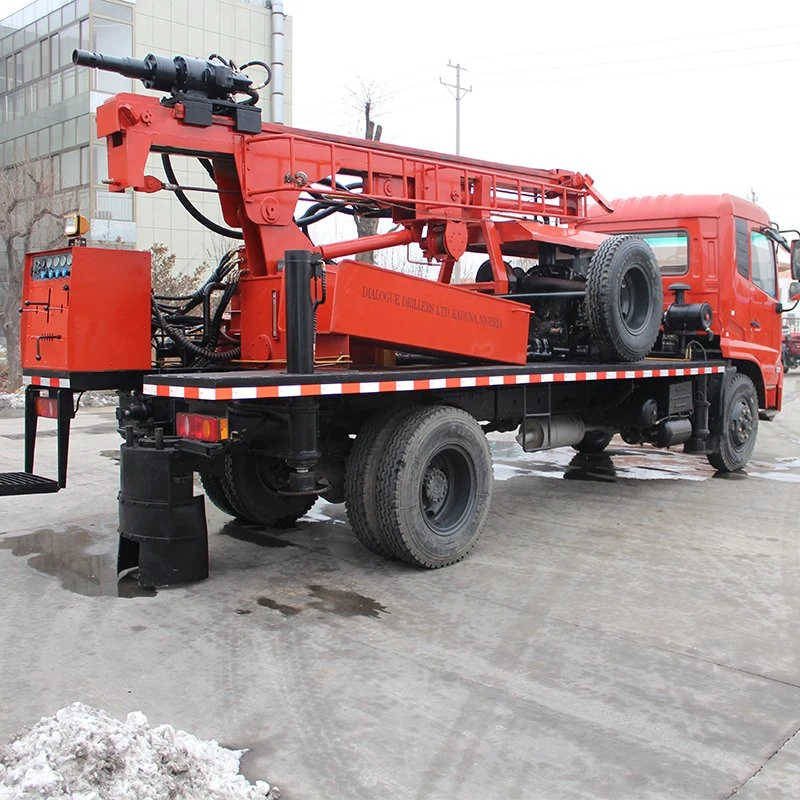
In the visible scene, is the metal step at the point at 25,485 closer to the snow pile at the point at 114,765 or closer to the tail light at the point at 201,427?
the tail light at the point at 201,427

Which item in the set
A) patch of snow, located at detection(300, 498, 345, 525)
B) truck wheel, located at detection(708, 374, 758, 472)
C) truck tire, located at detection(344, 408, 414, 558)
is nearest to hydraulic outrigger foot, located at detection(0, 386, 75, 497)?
truck tire, located at detection(344, 408, 414, 558)

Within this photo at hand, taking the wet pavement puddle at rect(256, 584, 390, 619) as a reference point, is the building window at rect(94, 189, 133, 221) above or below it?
above

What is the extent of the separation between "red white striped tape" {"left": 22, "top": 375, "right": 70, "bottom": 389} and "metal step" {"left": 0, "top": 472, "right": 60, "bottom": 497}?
24.1 inches

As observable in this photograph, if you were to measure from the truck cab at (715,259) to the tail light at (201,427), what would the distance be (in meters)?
5.83

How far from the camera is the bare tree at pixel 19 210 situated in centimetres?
1741

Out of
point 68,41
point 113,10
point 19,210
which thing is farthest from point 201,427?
point 68,41

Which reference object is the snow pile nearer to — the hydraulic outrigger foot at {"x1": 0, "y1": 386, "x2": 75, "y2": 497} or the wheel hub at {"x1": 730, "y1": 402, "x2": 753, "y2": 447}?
the hydraulic outrigger foot at {"x1": 0, "y1": 386, "x2": 75, "y2": 497}

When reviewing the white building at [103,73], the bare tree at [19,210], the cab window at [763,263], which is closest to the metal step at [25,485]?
the cab window at [763,263]

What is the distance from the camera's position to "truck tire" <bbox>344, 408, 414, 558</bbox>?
5.78 m

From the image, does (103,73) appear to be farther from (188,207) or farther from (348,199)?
(348,199)

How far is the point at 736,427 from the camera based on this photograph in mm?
9695

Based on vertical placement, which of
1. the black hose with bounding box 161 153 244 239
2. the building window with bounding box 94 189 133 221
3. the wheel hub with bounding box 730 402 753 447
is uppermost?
the building window with bounding box 94 189 133 221

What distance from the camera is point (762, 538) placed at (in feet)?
22.4

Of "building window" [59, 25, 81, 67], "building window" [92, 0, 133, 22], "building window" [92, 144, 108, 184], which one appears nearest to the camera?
"building window" [92, 144, 108, 184]
